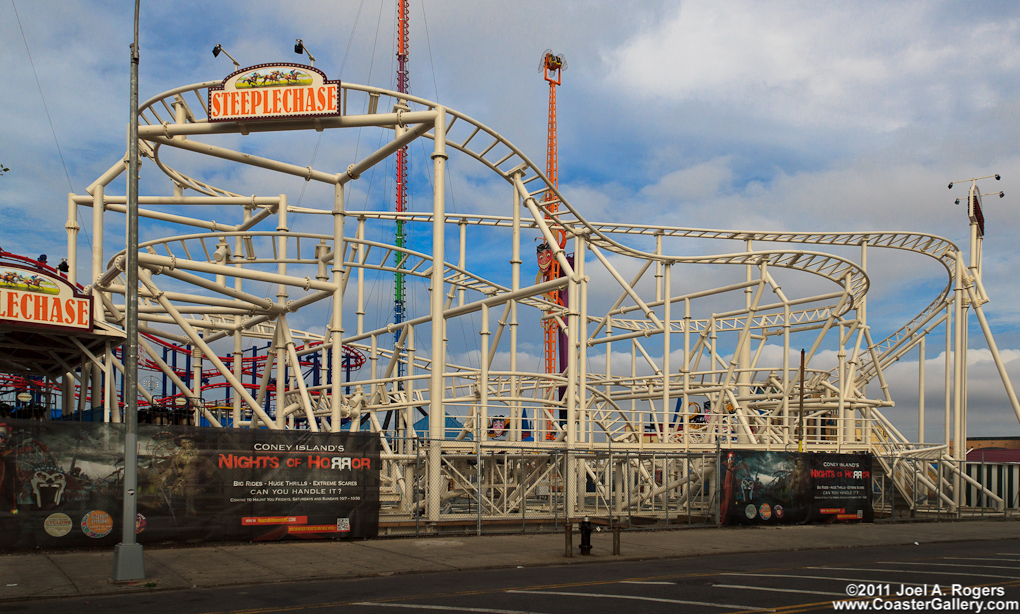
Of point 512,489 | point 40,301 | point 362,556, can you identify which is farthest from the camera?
point 512,489

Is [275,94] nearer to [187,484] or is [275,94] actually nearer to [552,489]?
[187,484]

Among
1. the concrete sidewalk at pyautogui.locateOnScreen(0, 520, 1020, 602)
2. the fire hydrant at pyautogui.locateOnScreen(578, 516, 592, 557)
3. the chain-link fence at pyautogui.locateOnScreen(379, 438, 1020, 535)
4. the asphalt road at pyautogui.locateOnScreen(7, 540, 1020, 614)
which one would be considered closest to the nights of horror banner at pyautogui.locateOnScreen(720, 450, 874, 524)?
the chain-link fence at pyautogui.locateOnScreen(379, 438, 1020, 535)

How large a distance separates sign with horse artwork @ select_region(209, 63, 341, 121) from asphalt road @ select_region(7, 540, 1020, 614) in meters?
12.0

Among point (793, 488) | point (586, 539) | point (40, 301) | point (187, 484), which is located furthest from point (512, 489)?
point (40, 301)

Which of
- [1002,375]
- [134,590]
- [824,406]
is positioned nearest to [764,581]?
[134,590]

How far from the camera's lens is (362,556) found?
48.2 ft

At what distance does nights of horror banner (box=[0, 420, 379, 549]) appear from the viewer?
14.0 m

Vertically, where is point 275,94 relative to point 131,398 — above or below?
above

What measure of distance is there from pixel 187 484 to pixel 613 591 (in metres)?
8.30

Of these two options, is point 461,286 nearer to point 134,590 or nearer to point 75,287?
point 75,287

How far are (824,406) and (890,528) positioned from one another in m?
14.2

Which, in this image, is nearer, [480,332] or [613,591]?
[613,591]

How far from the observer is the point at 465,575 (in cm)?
1322

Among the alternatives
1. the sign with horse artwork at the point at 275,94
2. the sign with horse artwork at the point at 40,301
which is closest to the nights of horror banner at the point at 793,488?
the sign with horse artwork at the point at 275,94
